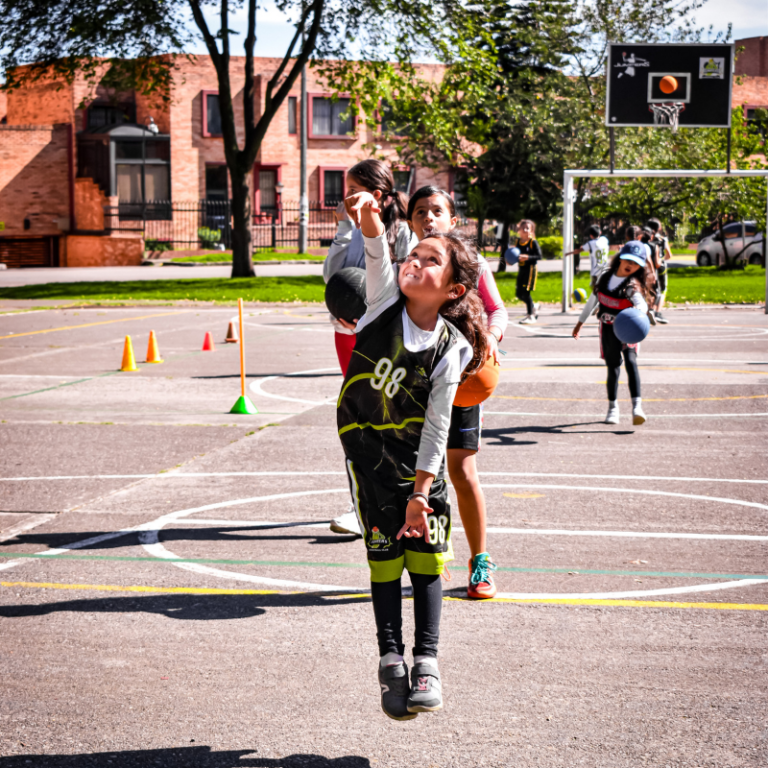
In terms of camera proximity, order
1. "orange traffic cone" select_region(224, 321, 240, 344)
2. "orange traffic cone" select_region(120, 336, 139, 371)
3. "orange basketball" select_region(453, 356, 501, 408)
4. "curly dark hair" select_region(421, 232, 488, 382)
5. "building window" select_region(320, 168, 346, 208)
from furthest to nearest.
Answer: "building window" select_region(320, 168, 346, 208) → "orange traffic cone" select_region(224, 321, 240, 344) → "orange traffic cone" select_region(120, 336, 139, 371) → "orange basketball" select_region(453, 356, 501, 408) → "curly dark hair" select_region(421, 232, 488, 382)

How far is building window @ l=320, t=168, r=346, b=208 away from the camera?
55594mm

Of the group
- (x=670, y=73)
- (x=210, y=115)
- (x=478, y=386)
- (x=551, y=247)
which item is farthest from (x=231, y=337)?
(x=210, y=115)

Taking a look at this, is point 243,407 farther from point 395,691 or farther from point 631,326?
point 395,691

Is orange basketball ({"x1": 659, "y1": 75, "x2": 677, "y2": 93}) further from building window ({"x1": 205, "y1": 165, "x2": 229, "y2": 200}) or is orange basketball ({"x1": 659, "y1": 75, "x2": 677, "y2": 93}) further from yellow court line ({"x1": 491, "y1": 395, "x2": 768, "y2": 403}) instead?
building window ({"x1": 205, "y1": 165, "x2": 229, "y2": 200})

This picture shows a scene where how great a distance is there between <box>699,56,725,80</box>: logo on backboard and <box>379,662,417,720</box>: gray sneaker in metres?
24.0

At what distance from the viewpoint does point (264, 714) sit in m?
3.96

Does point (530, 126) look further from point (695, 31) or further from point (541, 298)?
point (541, 298)

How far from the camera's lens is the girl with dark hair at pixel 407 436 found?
3.79 metres

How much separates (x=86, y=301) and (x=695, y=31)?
91.1ft

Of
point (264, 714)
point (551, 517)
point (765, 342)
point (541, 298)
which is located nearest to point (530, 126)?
point (541, 298)

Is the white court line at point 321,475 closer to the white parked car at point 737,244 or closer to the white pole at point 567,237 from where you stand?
the white pole at point 567,237

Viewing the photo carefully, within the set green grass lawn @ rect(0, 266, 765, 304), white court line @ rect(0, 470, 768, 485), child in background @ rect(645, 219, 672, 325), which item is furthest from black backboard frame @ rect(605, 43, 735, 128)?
white court line @ rect(0, 470, 768, 485)

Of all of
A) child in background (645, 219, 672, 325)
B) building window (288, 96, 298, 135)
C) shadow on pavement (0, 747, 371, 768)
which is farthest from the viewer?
building window (288, 96, 298, 135)

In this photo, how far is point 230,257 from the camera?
44.4m
